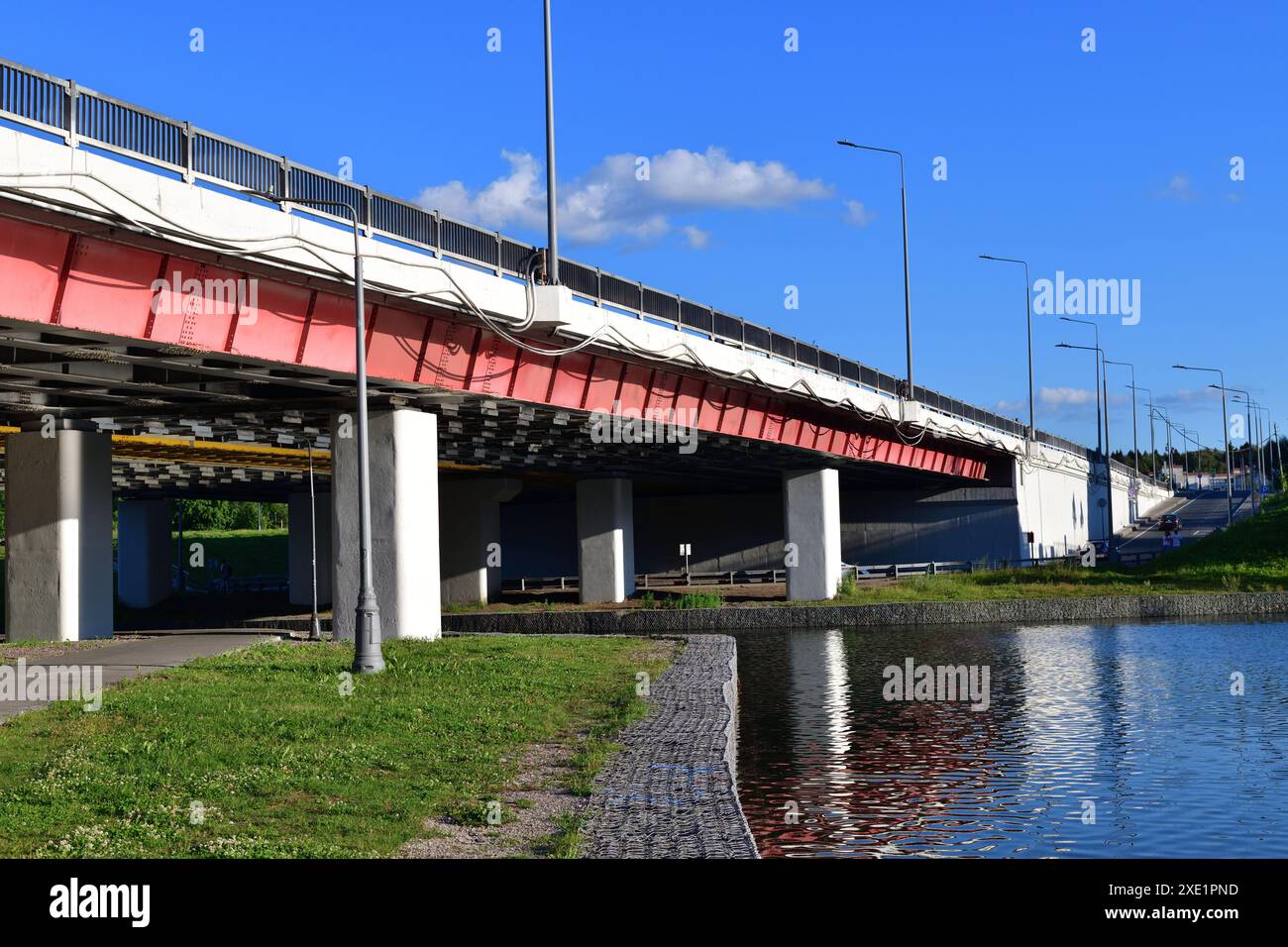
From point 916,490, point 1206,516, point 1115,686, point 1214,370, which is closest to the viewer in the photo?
point 1115,686

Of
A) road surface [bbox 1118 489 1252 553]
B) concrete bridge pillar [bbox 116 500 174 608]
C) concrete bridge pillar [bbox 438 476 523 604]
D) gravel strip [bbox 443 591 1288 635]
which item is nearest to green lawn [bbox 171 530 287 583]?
concrete bridge pillar [bbox 116 500 174 608]

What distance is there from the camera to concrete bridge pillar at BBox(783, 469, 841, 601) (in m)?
59.7

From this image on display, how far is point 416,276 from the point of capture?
2752 centimetres

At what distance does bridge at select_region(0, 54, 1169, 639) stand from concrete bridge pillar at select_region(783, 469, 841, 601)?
9 cm

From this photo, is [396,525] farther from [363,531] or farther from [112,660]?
[112,660]

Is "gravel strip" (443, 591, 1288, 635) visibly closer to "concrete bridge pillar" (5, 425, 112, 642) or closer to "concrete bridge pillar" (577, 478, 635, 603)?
"concrete bridge pillar" (577, 478, 635, 603)

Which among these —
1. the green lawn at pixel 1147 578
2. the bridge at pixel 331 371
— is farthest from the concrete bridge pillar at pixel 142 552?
the green lawn at pixel 1147 578

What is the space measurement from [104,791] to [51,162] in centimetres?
885

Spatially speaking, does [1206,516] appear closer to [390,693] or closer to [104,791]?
[390,693]

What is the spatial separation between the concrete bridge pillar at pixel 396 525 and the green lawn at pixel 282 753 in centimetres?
345

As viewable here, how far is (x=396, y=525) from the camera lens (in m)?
31.1

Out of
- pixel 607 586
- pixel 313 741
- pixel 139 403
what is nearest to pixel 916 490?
pixel 607 586

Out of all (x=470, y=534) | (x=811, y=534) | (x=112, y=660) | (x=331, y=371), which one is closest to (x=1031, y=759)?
(x=331, y=371)

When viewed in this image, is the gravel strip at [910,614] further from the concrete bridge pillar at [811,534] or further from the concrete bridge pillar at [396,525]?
the concrete bridge pillar at [396,525]
